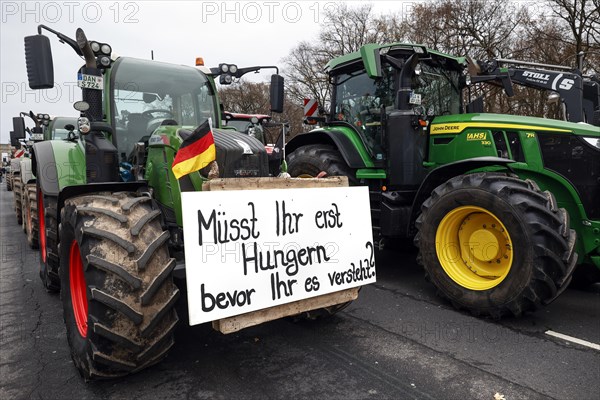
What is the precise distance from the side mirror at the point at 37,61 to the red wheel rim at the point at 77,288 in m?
1.22

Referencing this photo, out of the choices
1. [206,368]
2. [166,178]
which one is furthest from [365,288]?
[166,178]

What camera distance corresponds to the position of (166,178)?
10.8ft

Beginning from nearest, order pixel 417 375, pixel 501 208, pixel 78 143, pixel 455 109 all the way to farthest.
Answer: pixel 417 375 → pixel 501 208 → pixel 78 143 → pixel 455 109

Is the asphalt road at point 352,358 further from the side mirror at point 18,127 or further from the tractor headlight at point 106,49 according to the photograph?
the side mirror at point 18,127

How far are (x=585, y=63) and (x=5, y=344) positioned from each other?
1944cm

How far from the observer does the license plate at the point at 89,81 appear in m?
3.60

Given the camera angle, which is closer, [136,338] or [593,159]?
[136,338]

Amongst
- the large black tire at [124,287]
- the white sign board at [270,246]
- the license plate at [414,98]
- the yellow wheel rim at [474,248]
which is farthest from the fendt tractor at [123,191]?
the yellow wheel rim at [474,248]

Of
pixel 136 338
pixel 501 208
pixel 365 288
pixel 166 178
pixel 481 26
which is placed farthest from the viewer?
pixel 481 26

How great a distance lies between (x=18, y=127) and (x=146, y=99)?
5.33 m

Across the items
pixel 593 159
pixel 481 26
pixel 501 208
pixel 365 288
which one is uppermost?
pixel 481 26

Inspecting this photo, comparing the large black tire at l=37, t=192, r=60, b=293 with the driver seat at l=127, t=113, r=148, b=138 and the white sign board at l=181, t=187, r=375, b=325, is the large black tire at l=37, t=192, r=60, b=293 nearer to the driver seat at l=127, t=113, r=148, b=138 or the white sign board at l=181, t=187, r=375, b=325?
the driver seat at l=127, t=113, r=148, b=138

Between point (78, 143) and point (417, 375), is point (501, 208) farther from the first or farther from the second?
point (78, 143)

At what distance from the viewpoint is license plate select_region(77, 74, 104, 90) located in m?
3.60
